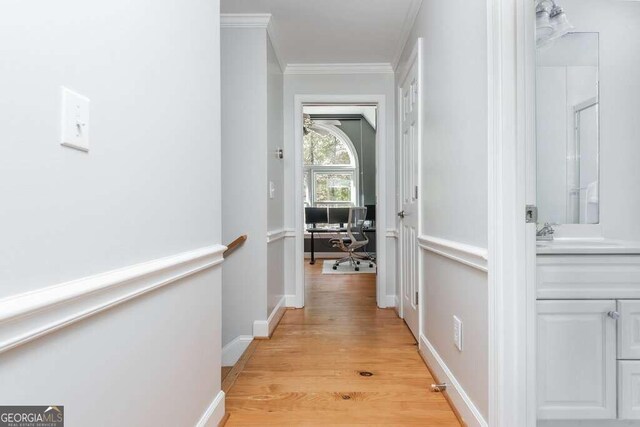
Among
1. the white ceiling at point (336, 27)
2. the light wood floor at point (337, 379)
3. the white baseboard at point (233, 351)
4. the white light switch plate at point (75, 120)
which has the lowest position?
the white baseboard at point (233, 351)

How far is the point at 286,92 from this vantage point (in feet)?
12.0

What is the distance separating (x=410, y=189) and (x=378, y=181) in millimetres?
779

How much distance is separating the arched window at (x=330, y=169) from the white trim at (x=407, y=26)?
4900 mm

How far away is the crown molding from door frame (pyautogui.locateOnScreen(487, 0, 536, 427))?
199 centimetres

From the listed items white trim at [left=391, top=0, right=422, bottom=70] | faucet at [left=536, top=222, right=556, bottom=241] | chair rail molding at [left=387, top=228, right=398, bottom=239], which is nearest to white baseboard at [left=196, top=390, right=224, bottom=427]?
faucet at [left=536, top=222, right=556, bottom=241]

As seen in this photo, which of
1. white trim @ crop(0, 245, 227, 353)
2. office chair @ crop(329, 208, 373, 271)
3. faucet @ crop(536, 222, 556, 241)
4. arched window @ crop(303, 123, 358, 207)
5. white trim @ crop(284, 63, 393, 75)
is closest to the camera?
white trim @ crop(0, 245, 227, 353)

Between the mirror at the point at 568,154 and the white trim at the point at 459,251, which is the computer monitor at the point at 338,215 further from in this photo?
the mirror at the point at 568,154

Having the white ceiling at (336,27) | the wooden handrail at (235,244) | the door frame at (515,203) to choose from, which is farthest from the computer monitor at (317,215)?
the door frame at (515,203)

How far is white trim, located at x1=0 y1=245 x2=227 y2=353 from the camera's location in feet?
1.92

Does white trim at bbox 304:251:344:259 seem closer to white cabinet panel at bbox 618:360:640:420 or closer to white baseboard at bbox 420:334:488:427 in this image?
white baseboard at bbox 420:334:488:427

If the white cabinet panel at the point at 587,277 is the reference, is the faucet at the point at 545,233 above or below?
above

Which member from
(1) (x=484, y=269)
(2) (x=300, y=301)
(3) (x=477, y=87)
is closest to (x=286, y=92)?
(2) (x=300, y=301)

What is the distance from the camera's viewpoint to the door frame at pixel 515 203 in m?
1.23

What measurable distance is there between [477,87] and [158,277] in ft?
4.56
